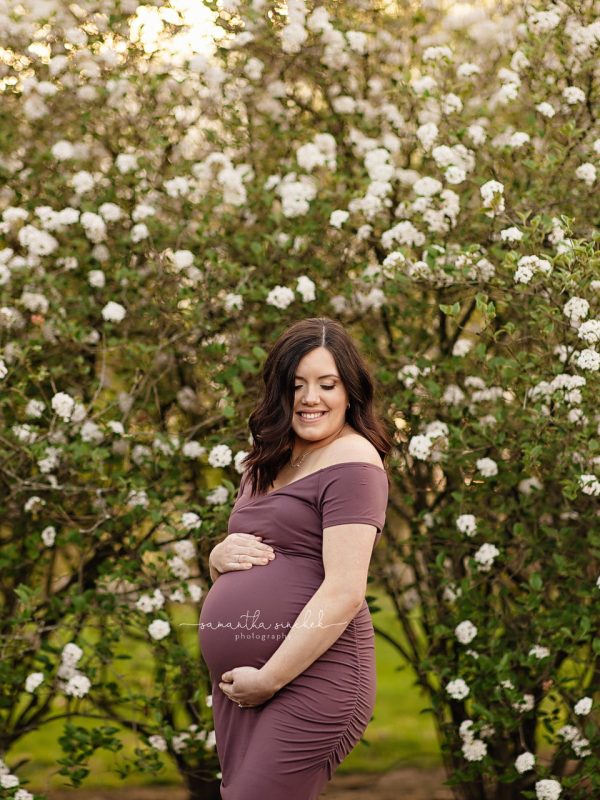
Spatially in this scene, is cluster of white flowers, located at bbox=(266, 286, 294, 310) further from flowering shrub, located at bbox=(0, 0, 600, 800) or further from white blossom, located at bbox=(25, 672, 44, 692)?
white blossom, located at bbox=(25, 672, 44, 692)

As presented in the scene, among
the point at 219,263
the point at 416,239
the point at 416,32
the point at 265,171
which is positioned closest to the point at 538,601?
the point at 416,239

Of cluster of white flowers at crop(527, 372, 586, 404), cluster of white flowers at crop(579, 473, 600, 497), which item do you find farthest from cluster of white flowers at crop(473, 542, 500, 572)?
cluster of white flowers at crop(527, 372, 586, 404)

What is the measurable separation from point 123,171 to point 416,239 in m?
1.25

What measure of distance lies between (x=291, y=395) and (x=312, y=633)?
24.5 inches

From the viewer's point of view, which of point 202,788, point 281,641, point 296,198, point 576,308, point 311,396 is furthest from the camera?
point 202,788

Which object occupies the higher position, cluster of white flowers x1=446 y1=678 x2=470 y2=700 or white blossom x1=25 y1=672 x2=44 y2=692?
cluster of white flowers x1=446 y1=678 x2=470 y2=700

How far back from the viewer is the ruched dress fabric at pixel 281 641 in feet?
8.32

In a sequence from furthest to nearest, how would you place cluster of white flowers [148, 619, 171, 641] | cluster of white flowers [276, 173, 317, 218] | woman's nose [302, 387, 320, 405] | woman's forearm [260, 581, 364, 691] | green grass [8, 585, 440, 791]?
green grass [8, 585, 440, 791], cluster of white flowers [276, 173, 317, 218], cluster of white flowers [148, 619, 171, 641], woman's nose [302, 387, 320, 405], woman's forearm [260, 581, 364, 691]

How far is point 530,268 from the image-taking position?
356 cm

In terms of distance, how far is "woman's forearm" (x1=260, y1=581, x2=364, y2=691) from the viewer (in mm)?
2482

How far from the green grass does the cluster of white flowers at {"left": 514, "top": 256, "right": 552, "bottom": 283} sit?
172cm

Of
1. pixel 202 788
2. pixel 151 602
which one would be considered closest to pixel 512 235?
pixel 151 602

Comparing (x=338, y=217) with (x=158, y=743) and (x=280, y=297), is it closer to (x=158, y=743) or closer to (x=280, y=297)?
(x=280, y=297)

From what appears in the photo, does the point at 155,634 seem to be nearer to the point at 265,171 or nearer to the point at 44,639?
the point at 44,639
